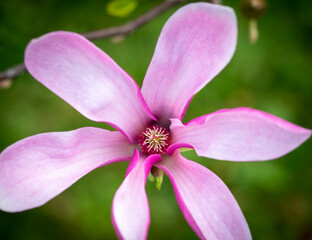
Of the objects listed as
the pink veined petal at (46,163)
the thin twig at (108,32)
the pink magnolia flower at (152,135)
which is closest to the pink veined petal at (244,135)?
the pink magnolia flower at (152,135)

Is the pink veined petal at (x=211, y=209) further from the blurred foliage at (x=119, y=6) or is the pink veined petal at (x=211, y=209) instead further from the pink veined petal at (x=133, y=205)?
the blurred foliage at (x=119, y=6)

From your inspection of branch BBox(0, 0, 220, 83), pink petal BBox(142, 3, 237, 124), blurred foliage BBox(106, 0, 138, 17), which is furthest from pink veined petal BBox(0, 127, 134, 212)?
blurred foliage BBox(106, 0, 138, 17)

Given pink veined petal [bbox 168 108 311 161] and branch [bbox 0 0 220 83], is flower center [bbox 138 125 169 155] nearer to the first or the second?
pink veined petal [bbox 168 108 311 161]

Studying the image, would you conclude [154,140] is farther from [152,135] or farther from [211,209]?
[211,209]

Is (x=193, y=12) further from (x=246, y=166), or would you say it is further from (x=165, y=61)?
(x=246, y=166)

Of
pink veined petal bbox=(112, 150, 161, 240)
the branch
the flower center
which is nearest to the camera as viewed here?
pink veined petal bbox=(112, 150, 161, 240)

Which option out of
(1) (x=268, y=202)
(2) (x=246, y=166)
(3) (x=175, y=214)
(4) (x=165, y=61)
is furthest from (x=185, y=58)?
(1) (x=268, y=202)

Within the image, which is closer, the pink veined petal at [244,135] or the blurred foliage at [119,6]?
the pink veined petal at [244,135]

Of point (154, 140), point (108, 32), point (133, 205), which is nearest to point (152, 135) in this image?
point (154, 140)
